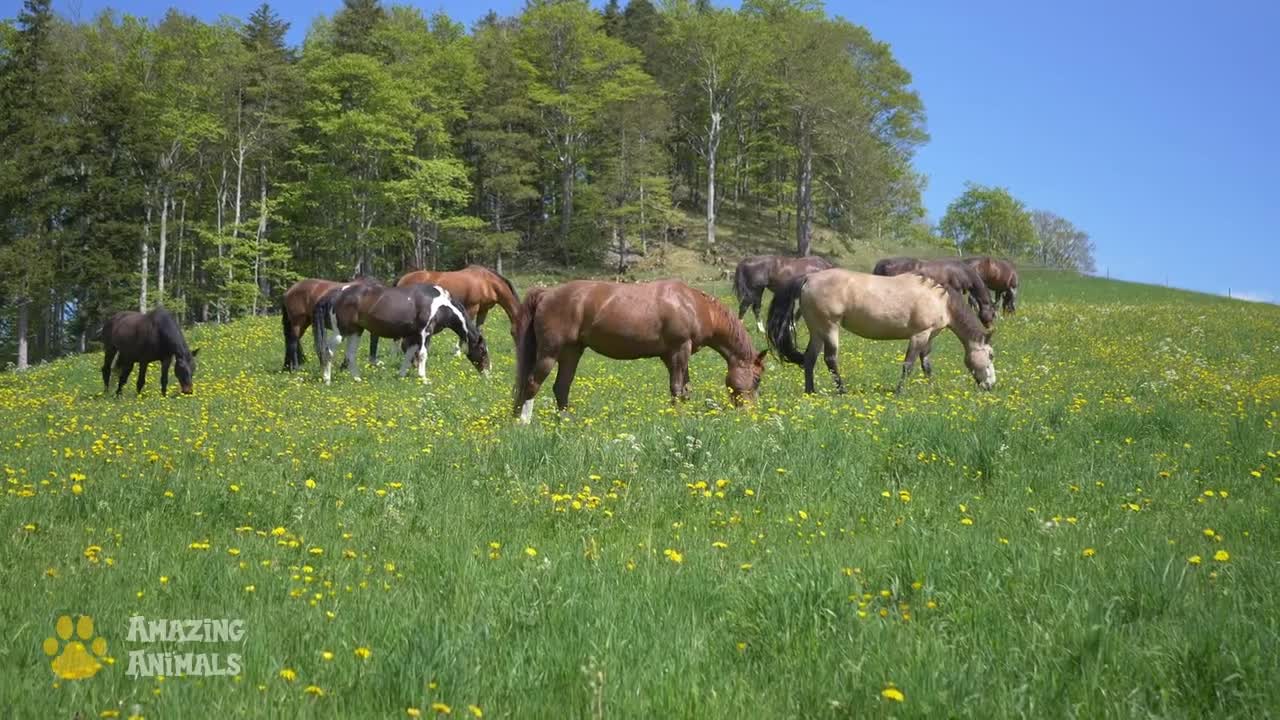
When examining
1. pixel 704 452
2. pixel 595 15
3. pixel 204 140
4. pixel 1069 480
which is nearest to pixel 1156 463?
pixel 1069 480

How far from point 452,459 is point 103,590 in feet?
11.8

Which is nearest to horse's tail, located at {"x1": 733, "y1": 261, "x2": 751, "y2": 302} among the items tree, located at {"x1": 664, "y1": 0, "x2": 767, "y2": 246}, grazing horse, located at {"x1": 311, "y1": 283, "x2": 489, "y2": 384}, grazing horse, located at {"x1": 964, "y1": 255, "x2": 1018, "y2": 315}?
grazing horse, located at {"x1": 964, "y1": 255, "x2": 1018, "y2": 315}

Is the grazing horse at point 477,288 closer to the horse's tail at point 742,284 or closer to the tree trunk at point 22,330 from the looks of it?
the horse's tail at point 742,284

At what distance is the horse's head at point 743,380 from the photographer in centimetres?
1133

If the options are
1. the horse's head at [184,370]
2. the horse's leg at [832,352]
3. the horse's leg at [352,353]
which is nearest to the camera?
the horse's leg at [832,352]

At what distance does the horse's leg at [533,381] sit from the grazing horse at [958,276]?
15254 mm

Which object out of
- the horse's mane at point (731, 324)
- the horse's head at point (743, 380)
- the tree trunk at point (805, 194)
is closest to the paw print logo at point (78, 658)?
the horse's head at point (743, 380)

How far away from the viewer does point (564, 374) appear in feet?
37.4

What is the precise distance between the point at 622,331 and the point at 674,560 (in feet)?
20.5

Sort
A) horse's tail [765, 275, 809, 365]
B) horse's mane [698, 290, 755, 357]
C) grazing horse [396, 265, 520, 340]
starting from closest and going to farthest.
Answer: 1. horse's mane [698, 290, 755, 357]
2. horse's tail [765, 275, 809, 365]
3. grazing horse [396, 265, 520, 340]

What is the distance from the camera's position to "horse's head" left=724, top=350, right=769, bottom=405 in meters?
11.3

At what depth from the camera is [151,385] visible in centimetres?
1925

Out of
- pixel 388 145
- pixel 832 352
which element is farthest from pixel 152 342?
pixel 388 145

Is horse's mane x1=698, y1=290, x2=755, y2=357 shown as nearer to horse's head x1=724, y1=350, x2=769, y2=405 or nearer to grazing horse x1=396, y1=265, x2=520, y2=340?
horse's head x1=724, y1=350, x2=769, y2=405
